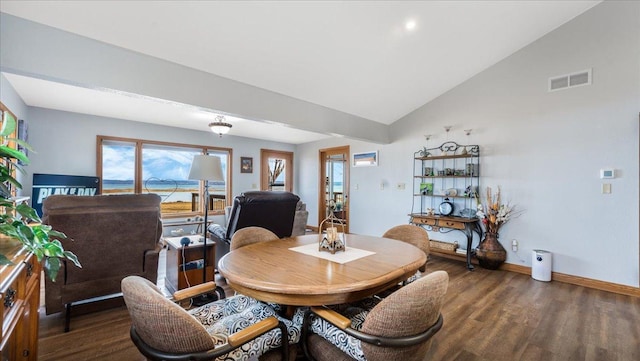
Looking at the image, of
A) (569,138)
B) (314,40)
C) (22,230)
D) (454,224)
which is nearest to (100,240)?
(22,230)

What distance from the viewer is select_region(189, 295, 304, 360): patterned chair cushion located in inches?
49.8

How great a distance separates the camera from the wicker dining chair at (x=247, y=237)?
2166 millimetres

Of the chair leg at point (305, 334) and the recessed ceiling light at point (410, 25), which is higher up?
the recessed ceiling light at point (410, 25)

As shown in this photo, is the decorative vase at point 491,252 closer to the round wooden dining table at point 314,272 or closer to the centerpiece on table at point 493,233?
the centerpiece on table at point 493,233

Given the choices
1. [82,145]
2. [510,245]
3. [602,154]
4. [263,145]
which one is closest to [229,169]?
[263,145]

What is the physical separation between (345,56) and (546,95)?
9.26 ft

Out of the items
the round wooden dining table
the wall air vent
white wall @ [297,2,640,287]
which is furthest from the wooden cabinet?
the wall air vent

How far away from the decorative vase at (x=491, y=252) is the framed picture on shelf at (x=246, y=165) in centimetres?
521

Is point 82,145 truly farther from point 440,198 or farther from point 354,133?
point 440,198

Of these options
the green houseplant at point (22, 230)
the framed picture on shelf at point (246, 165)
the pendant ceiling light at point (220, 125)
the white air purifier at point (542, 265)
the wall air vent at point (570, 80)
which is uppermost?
the wall air vent at point (570, 80)

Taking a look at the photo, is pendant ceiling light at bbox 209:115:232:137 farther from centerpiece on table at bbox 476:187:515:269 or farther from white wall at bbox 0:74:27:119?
centerpiece on table at bbox 476:187:515:269

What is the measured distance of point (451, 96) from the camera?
467cm

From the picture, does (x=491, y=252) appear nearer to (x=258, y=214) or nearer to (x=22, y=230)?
(x=258, y=214)

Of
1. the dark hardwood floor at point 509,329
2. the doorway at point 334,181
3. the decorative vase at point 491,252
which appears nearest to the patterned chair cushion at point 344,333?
the dark hardwood floor at point 509,329
